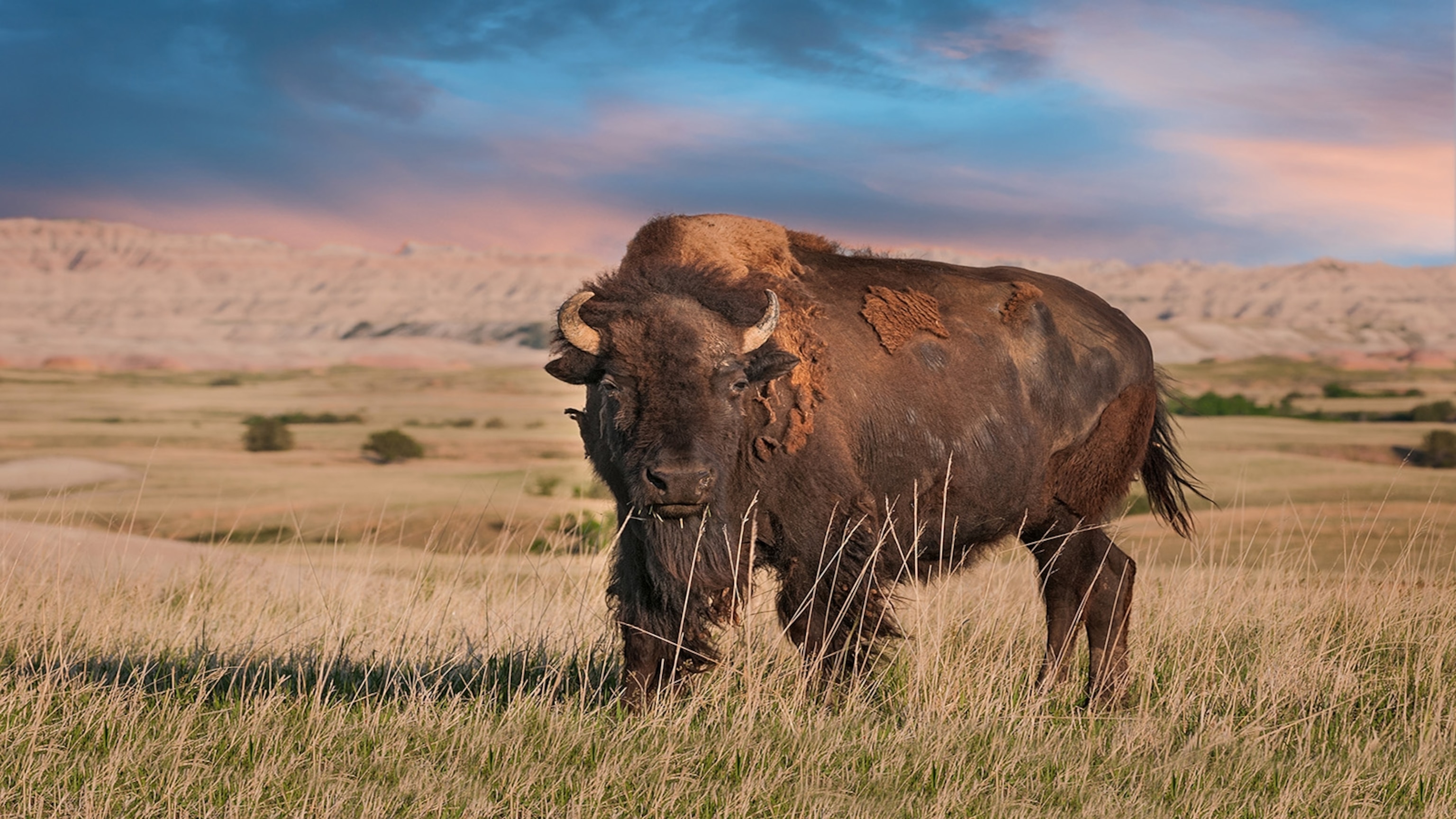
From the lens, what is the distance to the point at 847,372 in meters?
6.74

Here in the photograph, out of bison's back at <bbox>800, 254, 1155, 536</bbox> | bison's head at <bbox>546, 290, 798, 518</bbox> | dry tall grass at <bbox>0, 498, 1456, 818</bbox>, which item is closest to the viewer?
dry tall grass at <bbox>0, 498, 1456, 818</bbox>

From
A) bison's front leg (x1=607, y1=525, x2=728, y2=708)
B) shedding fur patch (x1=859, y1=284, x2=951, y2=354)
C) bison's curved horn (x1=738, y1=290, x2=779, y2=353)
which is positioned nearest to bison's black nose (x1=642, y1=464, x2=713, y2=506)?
bison's front leg (x1=607, y1=525, x2=728, y2=708)

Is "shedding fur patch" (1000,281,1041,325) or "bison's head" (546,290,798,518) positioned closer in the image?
"bison's head" (546,290,798,518)

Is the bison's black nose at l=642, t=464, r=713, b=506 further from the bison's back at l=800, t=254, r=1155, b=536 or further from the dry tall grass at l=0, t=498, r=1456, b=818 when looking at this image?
the bison's back at l=800, t=254, r=1155, b=536

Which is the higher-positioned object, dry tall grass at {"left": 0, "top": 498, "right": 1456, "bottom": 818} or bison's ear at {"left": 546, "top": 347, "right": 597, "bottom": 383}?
bison's ear at {"left": 546, "top": 347, "right": 597, "bottom": 383}

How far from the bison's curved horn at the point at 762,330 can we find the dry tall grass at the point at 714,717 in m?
1.52

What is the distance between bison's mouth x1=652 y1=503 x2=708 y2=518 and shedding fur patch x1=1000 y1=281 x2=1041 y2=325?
3000 mm

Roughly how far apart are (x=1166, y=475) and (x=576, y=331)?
5.10m

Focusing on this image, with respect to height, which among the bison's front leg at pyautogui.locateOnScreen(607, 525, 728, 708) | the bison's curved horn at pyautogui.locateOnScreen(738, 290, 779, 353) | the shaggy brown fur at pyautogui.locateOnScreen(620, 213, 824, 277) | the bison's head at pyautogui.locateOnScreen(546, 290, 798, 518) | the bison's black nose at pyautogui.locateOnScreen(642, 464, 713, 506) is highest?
the shaggy brown fur at pyautogui.locateOnScreen(620, 213, 824, 277)

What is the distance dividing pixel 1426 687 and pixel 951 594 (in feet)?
11.1

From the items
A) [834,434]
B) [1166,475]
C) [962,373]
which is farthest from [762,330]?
[1166,475]

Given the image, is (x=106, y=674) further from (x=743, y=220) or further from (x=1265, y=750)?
(x=1265, y=750)

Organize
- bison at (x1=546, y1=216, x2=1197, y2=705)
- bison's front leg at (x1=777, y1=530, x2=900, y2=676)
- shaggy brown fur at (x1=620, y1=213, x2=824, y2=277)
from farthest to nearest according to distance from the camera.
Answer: shaggy brown fur at (x1=620, y1=213, x2=824, y2=277) < bison's front leg at (x1=777, y1=530, x2=900, y2=676) < bison at (x1=546, y1=216, x2=1197, y2=705)

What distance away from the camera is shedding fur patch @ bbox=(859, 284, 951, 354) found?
6992 mm
